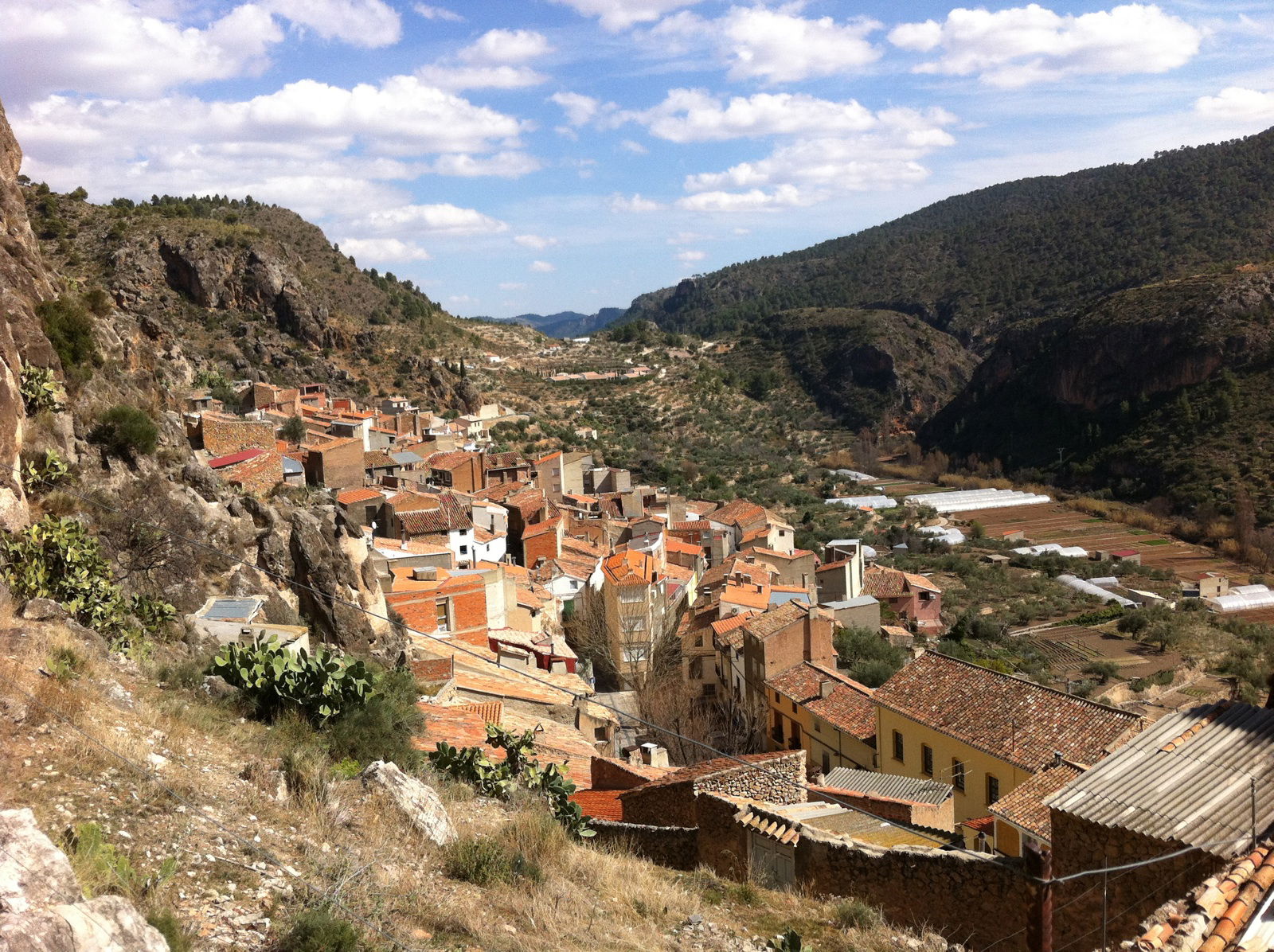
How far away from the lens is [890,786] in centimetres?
1410

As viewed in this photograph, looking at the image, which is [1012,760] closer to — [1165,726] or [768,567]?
[1165,726]

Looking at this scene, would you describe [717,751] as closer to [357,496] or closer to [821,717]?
[821,717]

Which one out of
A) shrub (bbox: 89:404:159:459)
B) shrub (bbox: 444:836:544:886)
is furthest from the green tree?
shrub (bbox: 444:836:544:886)

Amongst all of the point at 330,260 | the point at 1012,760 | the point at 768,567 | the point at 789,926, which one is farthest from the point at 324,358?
the point at 789,926

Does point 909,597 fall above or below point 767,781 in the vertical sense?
below

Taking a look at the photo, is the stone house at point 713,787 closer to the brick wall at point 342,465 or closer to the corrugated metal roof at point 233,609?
the corrugated metal roof at point 233,609

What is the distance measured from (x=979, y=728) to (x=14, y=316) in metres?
15.8

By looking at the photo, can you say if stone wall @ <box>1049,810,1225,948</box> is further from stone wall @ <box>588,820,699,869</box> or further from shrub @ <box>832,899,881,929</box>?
stone wall @ <box>588,820,699,869</box>

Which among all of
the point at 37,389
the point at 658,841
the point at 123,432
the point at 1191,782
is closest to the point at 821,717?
the point at 658,841

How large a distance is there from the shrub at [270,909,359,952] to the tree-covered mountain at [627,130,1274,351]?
9388 cm

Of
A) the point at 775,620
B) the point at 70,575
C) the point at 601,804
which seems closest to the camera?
the point at 70,575

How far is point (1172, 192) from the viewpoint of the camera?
107 m

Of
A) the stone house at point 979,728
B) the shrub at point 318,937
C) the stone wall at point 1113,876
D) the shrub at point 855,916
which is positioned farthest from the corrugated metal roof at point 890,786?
the shrub at point 318,937

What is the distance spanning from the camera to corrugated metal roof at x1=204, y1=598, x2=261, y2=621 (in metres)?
13.2
